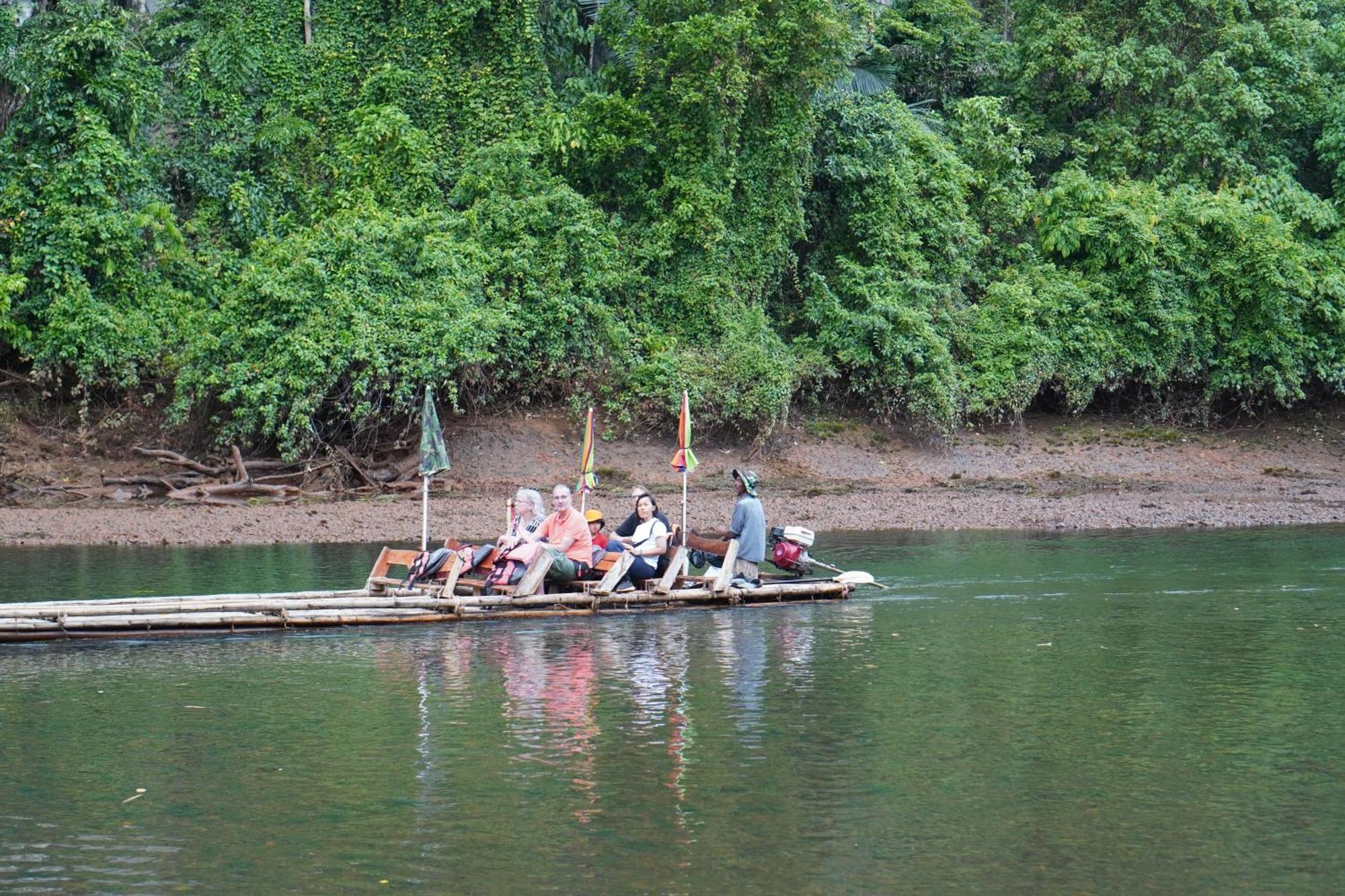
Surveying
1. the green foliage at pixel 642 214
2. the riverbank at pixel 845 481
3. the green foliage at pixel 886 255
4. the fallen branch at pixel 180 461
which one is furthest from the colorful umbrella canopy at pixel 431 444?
the green foliage at pixel 886 255

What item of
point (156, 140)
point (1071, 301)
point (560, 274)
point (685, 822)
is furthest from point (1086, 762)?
point (156, 140)

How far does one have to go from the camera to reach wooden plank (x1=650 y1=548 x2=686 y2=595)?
16297mm

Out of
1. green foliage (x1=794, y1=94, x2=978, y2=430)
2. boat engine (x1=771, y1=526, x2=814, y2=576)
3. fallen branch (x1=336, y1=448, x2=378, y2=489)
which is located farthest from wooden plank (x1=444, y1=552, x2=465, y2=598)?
green foliage (x1=794, y1=94, x2=978, y2=430)

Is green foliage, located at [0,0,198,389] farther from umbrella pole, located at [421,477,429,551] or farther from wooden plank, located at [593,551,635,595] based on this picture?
wooden plank, located at [593,551,635,595]

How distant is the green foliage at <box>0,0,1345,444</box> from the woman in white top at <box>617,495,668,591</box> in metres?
10.0

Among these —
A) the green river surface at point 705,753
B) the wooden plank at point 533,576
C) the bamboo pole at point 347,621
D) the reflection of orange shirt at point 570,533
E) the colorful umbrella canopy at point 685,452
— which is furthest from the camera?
the colorful umbrella canopy at point 685,452

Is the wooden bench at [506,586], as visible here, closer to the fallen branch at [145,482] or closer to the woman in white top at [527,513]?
the woman in white top at [527,513]

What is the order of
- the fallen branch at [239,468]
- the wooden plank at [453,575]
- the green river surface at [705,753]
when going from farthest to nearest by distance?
the fallen branch at [239,468]
the wooden plank at [453,575]
the green river surface at [705,753]

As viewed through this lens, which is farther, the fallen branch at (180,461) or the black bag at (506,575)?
the fallen branch at (180,461)

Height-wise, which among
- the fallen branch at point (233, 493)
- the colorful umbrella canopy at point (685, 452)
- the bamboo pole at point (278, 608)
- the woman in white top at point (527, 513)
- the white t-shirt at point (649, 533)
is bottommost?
the bamboo pole at point (278, 608)

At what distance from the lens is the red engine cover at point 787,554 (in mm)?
18094

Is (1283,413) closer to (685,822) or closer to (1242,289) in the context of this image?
(1242,289)

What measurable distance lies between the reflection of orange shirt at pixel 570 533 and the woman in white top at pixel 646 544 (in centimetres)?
47

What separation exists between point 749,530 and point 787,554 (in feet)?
3.23
